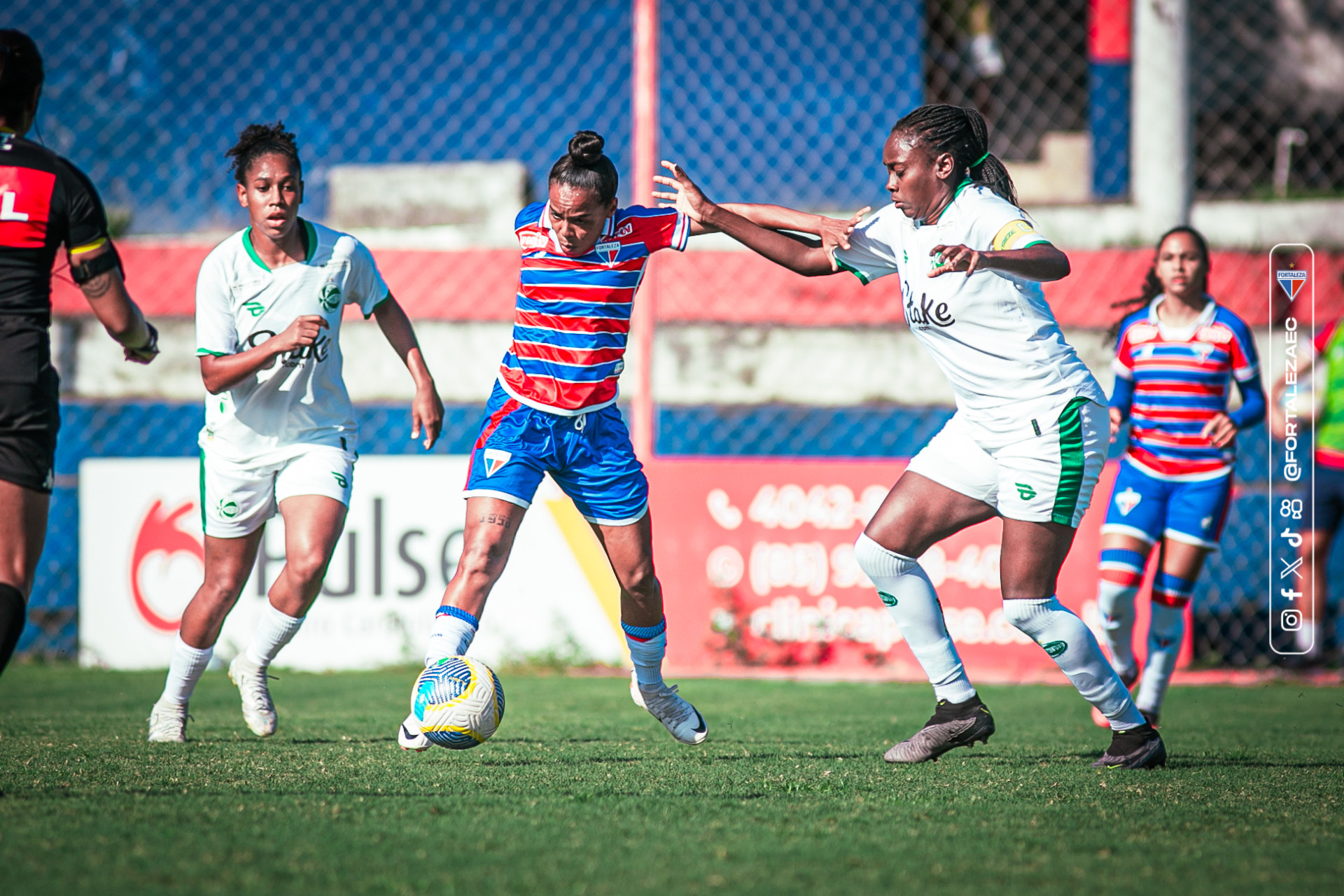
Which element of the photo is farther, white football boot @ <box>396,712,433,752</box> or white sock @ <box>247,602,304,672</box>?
white sock @ <box>247,602,304,672</box>

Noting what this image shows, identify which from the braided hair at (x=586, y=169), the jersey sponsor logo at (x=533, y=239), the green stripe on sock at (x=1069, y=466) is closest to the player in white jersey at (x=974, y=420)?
the green stripe on sock at (x=1069, y=466)

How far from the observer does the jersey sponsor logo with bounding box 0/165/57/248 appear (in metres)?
3.37

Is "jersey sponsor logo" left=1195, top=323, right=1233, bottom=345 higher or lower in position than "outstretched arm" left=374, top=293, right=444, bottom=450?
higher

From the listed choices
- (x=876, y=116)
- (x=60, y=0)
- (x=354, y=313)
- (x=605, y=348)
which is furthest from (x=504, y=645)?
(x=60, y=0)

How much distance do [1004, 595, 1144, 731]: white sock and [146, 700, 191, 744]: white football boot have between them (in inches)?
119

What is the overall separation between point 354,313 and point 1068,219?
5.82 m

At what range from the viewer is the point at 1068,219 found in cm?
1038

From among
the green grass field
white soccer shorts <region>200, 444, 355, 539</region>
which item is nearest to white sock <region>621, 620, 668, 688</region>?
the green grass field

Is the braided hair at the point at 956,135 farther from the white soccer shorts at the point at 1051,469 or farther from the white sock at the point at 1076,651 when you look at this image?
the white sock at the point at 1076,651

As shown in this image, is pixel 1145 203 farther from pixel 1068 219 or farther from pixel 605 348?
pixel 605 348

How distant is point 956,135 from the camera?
4.14 m

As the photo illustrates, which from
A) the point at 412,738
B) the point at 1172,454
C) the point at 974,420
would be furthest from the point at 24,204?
the point at 1172,454

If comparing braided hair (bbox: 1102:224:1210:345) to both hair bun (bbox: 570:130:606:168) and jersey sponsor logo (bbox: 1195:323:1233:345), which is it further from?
hair bun (bbox: 570:130:606:168)

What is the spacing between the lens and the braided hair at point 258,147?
461 centimetres
